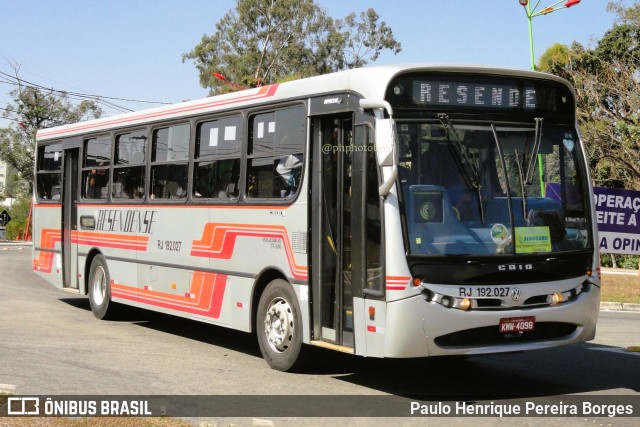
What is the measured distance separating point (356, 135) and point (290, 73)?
2322 inches

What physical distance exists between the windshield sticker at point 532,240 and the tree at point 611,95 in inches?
1104

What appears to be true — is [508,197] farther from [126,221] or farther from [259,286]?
[126,221]

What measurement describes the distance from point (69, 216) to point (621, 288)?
47.6 ft

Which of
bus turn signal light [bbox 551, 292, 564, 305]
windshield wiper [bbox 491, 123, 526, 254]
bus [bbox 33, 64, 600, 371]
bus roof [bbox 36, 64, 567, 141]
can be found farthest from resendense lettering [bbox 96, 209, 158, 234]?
bus turn signal light [bbox 551, 292, 564, 305]

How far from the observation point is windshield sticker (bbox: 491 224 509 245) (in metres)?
8.83

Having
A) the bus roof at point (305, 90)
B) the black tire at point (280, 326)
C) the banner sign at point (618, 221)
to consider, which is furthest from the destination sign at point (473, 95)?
the banner sign at point (618, 221)

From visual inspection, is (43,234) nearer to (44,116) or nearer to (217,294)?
(217,294)

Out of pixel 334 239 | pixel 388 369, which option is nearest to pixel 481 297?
pixel 334 239

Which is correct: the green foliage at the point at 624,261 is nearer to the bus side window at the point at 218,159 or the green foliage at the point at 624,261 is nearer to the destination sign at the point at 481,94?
the bus side window at the point at 218,159

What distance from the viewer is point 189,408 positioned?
8.48 meters

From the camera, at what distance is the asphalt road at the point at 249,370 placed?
931cm

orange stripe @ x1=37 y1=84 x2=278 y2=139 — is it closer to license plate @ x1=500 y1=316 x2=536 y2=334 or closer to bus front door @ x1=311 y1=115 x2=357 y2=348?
bus front door @ x1=311 y1=115 x2=357 y2=348

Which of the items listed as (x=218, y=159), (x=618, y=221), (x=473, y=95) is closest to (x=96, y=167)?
(x=218, y=159)

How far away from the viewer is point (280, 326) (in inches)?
412
